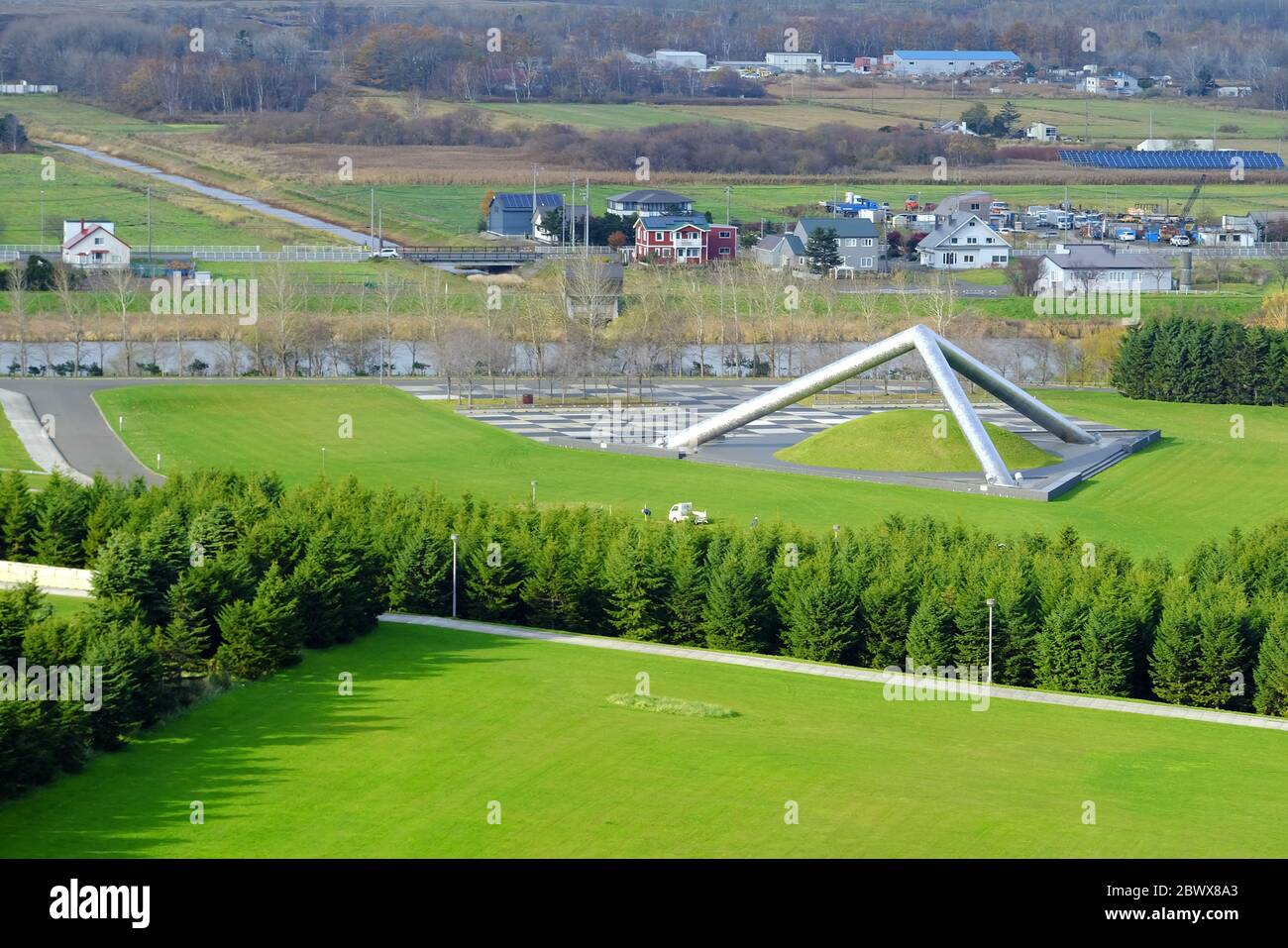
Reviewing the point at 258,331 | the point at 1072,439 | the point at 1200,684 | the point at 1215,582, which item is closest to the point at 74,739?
the point at 1200,684

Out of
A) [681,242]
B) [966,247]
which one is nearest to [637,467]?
[681,242]

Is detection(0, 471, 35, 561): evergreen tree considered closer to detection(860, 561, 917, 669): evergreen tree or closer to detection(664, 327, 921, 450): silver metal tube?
detection(860, 561, 917, 669): evergreen tree

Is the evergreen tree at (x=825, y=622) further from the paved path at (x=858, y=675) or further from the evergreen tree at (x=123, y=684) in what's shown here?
the evergreen tree at (x=123, y=684)

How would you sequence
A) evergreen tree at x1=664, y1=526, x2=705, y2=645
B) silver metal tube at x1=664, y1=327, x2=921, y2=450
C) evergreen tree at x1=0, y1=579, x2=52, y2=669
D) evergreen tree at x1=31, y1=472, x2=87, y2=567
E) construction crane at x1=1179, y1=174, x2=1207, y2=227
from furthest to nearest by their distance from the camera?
1. construction crane at x1=1179, y1=174, x2=1207, y2=227
2. silver metal tube at x1=664, y1=327, x2=921, y2=450
3. evergreen tree at x1=31, y1=472, x2=87, y2=567
4. evergreen tree at x1=664, y1=526, x2=705, y2=645
5. evergreen tree at x1=0, y1=579, x2=52, y2=669

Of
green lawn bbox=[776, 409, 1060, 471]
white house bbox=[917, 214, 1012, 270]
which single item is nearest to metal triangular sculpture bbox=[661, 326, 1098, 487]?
green lawn bbox=[776, 409, 1060, 471]

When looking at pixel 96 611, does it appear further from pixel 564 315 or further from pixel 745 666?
pixel 564 315

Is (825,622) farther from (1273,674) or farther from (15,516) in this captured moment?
(15,516)

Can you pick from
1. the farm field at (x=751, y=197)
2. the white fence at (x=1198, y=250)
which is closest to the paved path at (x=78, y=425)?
the farm field at (x=751, y=197)

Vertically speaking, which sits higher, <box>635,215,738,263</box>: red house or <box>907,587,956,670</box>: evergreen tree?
<box>635,215,738,263</box>: red house

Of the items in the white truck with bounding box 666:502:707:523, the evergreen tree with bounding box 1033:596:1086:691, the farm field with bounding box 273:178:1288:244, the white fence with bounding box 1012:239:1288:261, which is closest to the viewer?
the evergreen tree with bounding box 1033:596:1086:691
